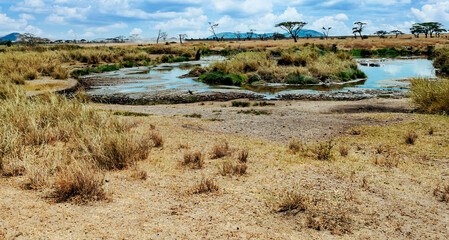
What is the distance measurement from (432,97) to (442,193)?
7.91 m

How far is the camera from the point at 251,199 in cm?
454

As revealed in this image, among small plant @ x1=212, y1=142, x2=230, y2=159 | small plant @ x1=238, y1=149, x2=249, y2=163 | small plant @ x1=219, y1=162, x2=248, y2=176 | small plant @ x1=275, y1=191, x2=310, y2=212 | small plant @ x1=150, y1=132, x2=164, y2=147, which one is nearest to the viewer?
small plant @ x1=275, y1=191, x2=310, y2=212

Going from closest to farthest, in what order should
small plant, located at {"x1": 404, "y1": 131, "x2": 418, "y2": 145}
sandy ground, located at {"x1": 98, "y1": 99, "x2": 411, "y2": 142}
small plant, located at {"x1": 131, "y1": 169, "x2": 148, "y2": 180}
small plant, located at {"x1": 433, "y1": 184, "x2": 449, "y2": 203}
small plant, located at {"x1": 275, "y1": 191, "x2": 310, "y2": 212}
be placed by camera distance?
1. small plant, located at {"x1": 275, "y1": 191, "x2": 310, "y2": 212}
2. small plant, located at {"x1": 433, "y1": 184, "x2": 449, "y2": 203}
3. small plant, located at {"x1": 131, "y1": 169, "x2": 148, "y2": 180}
4. small plant, located at {"x1": 404, "y1": 131, "x2": 418, "y2": 145}
5. sandy ground, located at {"x1": 98, "y1": 99, "x2": 411, "y2": 142}

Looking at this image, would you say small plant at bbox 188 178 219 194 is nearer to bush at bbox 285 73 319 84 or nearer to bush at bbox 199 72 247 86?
bush at bbox 199 72 247 86

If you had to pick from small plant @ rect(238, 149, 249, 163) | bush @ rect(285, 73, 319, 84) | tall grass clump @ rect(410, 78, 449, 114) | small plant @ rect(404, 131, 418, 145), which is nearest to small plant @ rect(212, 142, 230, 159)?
small plant @ rect(238, 149, 249, 163)

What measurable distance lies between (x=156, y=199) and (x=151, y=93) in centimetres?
1423

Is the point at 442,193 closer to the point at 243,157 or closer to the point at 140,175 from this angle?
the point at 243,157

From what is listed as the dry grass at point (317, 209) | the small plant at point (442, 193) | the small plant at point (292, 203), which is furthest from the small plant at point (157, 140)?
the small plant at point (442, 193)

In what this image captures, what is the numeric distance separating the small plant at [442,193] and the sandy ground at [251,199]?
0.30 feet

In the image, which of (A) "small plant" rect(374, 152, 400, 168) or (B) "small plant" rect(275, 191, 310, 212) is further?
(A) "small plant" rect(374, 152, 400, 168)

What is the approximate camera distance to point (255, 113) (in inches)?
469

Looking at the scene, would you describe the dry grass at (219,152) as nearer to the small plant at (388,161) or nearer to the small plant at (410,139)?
the small plant at (388,161)

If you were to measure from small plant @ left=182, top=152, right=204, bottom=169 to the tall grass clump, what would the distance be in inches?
348

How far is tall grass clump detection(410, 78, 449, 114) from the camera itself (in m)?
10.7
